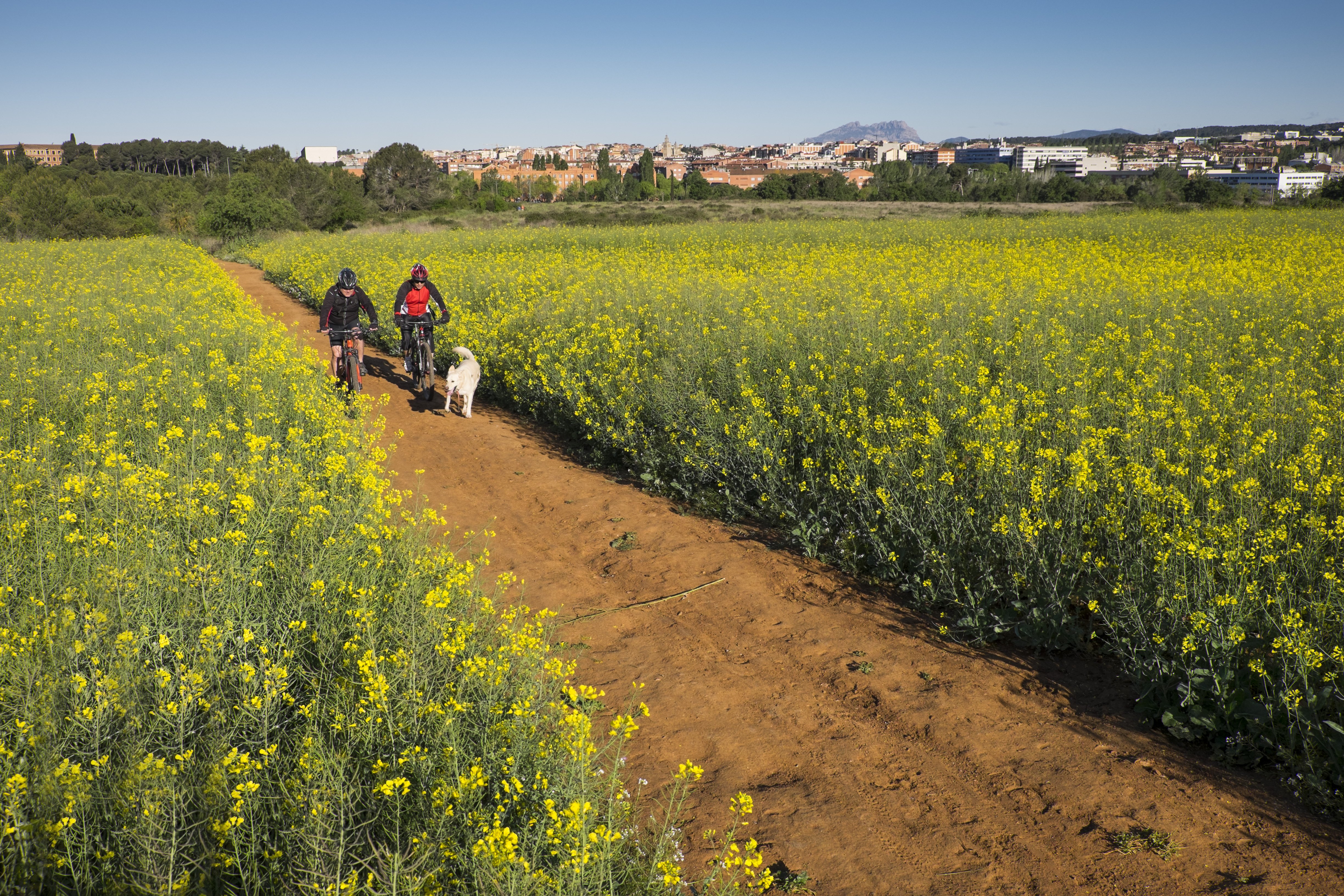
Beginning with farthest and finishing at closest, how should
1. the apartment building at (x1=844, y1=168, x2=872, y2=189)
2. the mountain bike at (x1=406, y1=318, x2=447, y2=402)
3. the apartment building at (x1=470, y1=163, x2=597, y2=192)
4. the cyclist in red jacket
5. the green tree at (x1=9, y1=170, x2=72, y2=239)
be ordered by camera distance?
1. the apartment building at (x1=470, y1=163, x2=597, y2=192)
2. the apartment building at (x1=844, y1=168, x2=872, y2=189)
3. the green tree at (x1=9, y1=170, x2=72, y2=239)
4. the mountain bike at (x1=406, y1=318, x2=447, y2=402)
5. the cyclist in red jacket

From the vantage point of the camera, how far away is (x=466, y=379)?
10.7 m

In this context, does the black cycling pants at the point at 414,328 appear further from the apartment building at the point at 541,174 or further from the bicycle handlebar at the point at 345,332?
the apartment building at the point at 541,174

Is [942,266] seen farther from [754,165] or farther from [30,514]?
[754,165]

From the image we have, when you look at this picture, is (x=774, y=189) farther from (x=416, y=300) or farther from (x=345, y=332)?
(x=345, y=332)

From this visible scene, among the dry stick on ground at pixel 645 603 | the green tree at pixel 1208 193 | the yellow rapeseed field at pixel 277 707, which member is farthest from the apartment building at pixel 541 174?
the yellow rapeseed field at pixel 277 707

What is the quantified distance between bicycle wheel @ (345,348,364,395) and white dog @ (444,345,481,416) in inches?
43.9

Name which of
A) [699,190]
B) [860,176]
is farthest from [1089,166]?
[699,190]

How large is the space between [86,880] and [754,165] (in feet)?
579

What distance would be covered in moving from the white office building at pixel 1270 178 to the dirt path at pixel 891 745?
238 feet

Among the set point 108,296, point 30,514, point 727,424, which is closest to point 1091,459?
point 727,424

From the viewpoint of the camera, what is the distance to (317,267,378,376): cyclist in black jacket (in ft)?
33.7

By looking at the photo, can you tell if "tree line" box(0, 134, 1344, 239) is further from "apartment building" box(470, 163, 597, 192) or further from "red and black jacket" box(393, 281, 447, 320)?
"red and black jacket" box(393, 281, 447, 320)

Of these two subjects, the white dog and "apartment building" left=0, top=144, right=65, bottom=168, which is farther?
"apartment building" left=0, top=144, right=65, bottom=168

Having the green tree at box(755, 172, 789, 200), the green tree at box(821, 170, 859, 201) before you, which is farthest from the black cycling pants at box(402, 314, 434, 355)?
the green tree at box(821, 170, 859, 201)
